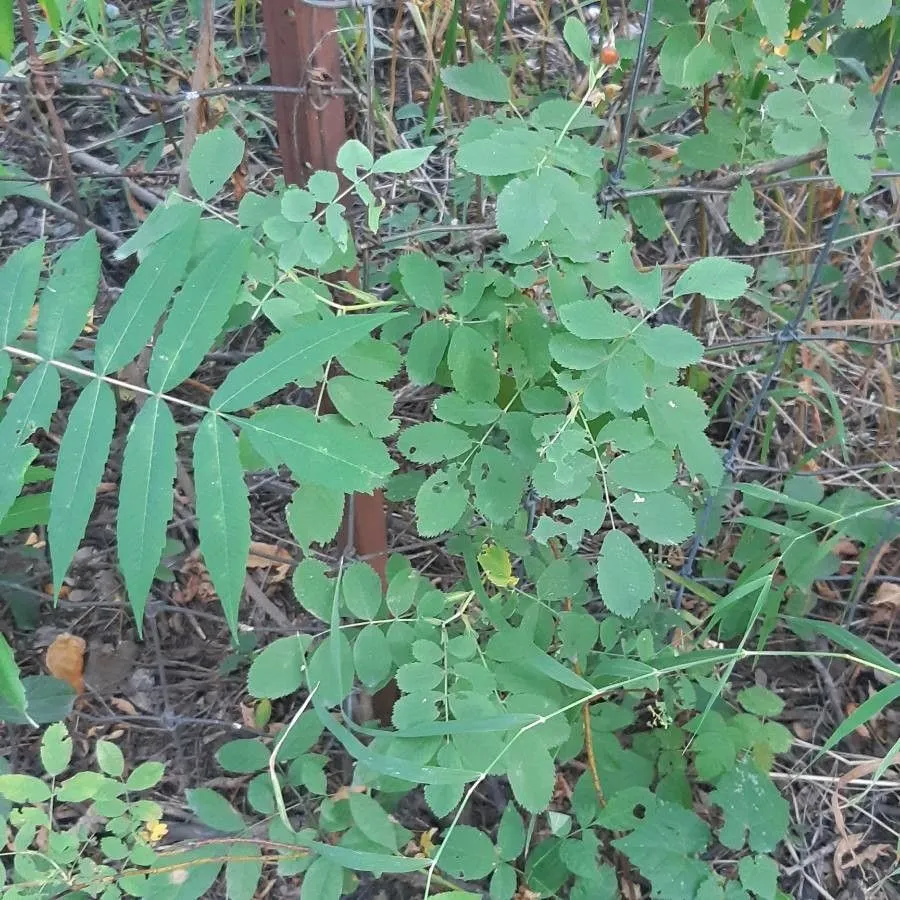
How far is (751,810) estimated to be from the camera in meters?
1.33

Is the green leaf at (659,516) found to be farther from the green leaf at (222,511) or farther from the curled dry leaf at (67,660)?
the curled dry leaf at (67,660)

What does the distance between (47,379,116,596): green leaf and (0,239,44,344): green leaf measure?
0.47 feet

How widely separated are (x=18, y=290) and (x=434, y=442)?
559mm

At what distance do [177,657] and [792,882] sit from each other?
4.45ft

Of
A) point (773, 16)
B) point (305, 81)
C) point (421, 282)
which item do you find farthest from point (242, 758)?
point (773, 16)

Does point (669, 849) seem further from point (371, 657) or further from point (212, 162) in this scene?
point (212, 162)

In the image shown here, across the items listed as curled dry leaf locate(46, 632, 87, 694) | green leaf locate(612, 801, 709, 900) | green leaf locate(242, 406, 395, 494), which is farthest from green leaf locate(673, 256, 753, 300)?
curled dry leaf locate(46, 632, 87, 694)

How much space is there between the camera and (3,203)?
99.6 inches

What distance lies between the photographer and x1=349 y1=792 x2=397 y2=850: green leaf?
127 centimetres

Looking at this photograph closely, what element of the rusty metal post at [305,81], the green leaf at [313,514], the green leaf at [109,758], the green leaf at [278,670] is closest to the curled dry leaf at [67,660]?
the green leaf at [109,758]

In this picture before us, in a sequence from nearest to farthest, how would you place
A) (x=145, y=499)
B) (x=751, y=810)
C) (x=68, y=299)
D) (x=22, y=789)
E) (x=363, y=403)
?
(x=145, y=499)
(x=68, y=299)
(x=363, y=403)
(x=22, y=789)
(x=751, y=810)

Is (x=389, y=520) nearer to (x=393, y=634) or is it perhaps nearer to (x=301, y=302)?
(x=393, y=634)

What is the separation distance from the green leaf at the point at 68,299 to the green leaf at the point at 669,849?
1090 millimetres

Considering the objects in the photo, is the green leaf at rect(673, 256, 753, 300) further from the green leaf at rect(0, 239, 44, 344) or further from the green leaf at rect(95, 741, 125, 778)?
the green leaf at rect(95, 741, 125, 778)
